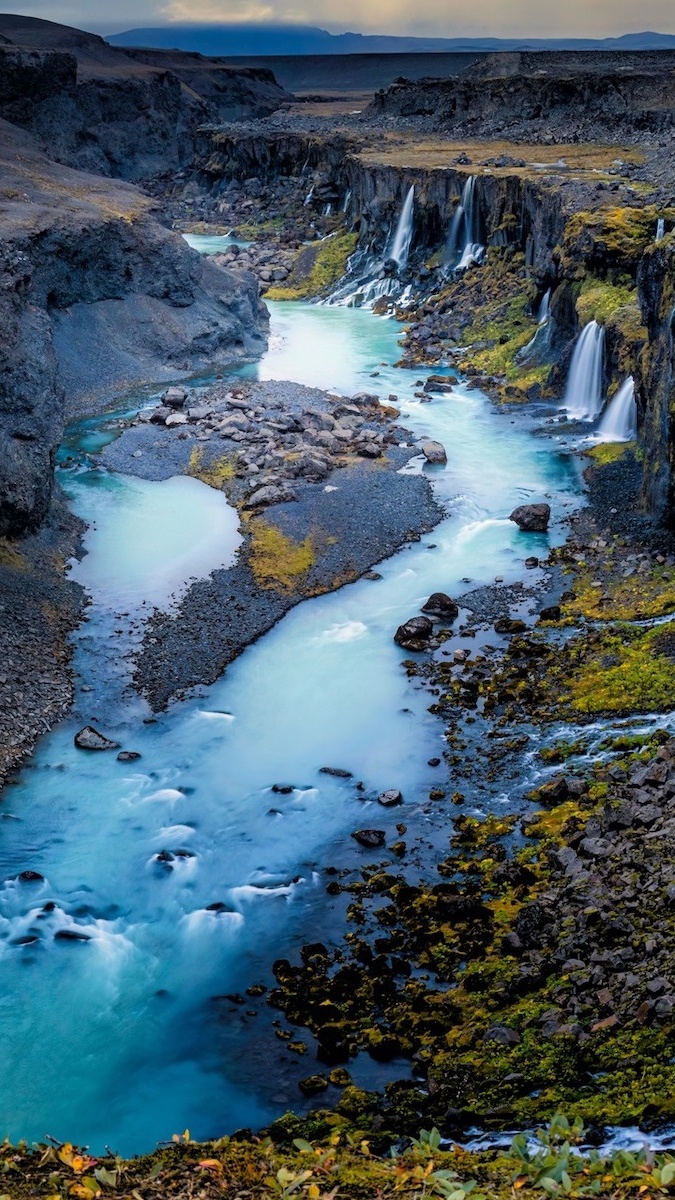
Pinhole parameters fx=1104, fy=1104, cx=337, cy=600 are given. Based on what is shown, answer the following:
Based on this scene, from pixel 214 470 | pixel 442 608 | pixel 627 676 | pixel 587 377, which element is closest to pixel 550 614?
pixel 442 608

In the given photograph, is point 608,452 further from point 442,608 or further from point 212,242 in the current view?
point 212,242

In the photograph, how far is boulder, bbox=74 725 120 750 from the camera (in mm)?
27797

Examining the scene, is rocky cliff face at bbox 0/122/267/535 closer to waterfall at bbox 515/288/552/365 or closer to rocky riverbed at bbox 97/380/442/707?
rocky riverbed at bbox 97/380/442/707

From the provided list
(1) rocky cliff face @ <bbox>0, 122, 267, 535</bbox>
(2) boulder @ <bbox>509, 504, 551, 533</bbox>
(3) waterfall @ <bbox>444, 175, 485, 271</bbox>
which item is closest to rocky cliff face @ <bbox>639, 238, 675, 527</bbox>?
(2) boulder @ <bbox>509, 504, 551, 533</bbox>

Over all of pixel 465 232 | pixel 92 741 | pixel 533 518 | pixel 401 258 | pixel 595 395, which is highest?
pixel 465 232

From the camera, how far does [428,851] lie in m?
23.8

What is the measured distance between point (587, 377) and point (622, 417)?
4.74 meters

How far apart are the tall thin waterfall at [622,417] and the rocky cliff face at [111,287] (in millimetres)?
22699

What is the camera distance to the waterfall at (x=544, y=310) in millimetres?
58069

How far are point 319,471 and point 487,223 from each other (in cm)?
3515

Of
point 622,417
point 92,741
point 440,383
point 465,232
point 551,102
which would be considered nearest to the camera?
point 92,741

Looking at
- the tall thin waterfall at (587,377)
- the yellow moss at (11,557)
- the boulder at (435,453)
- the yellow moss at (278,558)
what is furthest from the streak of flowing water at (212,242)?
the yellow moss at (11,557)

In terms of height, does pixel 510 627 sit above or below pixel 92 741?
above

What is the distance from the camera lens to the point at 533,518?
39000mm
